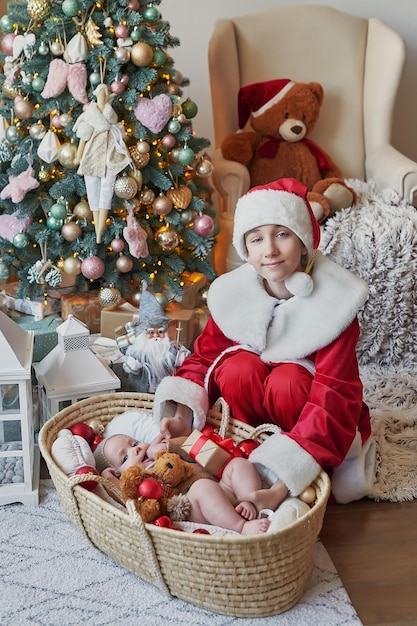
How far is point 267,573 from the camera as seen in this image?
1395mm

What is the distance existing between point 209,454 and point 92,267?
1.07 metres

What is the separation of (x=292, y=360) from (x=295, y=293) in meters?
0.17

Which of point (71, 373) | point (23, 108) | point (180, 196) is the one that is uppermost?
point (23, 108)

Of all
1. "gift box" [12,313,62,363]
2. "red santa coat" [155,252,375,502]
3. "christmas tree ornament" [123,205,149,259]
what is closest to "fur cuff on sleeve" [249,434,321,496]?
"red santa coat" [155,252,375,502]

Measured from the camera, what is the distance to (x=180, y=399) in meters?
1.83

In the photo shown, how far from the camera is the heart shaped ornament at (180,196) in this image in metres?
2.57

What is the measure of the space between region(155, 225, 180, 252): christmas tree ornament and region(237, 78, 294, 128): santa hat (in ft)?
2.57

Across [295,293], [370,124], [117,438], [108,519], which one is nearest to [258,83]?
[370,124]

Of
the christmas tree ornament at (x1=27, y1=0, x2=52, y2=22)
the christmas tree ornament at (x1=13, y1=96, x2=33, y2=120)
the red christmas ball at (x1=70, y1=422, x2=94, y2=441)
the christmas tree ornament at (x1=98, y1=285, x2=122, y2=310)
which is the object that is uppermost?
the christmas tree ornament at (x1=27, y1=0, x2=52, y2=22)

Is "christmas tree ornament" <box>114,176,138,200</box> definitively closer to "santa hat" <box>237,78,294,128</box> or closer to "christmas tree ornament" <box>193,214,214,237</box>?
"christmas tree ornament" <box>193,214,214,237</box>

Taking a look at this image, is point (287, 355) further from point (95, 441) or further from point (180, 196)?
point (180, 196)

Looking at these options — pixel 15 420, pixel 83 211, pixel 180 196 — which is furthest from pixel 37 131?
pixel 15 420

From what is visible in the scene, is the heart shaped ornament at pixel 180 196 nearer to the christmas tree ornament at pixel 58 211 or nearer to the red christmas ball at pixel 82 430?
the christmas tree ornament at pixel 58 211

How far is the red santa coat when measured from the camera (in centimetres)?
163
